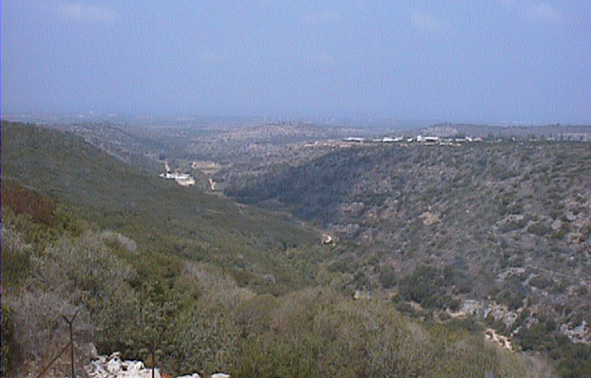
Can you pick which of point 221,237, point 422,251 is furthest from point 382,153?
point 221,237

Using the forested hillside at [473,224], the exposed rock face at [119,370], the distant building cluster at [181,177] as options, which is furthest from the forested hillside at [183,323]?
the distant building cluster at [181,177]

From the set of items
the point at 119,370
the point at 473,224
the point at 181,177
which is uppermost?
the point at 119,370

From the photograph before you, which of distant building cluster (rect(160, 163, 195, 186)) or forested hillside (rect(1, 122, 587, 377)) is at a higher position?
forested hillside (rect(1, 122, 587, 377))

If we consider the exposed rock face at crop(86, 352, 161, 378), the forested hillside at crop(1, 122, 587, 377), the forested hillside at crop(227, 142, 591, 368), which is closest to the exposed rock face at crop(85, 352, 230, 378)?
the exposed rock face at crop(86, 352, 161, 378)

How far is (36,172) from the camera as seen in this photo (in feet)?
68.8

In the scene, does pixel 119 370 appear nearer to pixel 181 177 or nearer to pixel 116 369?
pixel 116 369

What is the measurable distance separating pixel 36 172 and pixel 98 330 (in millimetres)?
17778

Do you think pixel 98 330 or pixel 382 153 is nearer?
pixel 98 330

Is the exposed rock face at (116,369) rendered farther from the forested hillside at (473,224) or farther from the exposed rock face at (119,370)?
the forested hillside at (473,224)

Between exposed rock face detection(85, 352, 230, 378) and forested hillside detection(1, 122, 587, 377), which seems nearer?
exposed rock face detection(85, 352, 230, 378)

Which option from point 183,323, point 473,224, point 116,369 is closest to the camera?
point 116,369

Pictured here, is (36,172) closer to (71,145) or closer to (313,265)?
(71,145)

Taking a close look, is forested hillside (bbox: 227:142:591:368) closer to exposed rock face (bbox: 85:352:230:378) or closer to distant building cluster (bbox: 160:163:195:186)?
exposed rock face (bbox: 85:352:230:378)

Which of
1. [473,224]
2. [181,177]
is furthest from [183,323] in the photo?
[181,177]
